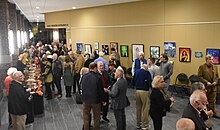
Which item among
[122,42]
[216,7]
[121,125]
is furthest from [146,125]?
[122,42]

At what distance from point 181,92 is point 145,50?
289cm

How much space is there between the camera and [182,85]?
36.1 feet

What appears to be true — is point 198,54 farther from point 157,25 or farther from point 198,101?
point 198,101

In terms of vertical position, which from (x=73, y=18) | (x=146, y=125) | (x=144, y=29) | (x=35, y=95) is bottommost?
(x=146, y=125)

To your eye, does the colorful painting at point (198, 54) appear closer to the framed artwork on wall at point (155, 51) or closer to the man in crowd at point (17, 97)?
the framed artwork on wall at point (155, 51)

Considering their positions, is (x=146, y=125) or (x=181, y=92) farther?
(x=181, y=92)

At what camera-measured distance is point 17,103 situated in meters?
5.97

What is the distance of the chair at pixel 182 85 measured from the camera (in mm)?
10891

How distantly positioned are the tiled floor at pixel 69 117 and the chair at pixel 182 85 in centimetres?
60

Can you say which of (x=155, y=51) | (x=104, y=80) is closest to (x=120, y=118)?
(x=104, y=80)

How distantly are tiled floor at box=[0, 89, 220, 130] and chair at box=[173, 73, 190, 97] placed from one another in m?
0.60

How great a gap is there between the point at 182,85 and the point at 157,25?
2.89m

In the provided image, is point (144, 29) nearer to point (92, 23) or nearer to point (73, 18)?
point (92, 23)

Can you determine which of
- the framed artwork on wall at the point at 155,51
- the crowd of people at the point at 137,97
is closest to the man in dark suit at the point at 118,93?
the crowd of people at the point at 137,97
